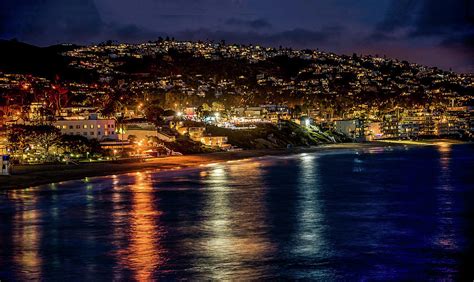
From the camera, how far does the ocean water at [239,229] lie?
1902cm

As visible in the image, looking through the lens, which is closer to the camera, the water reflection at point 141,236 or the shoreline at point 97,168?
the water reflection at point 141,236

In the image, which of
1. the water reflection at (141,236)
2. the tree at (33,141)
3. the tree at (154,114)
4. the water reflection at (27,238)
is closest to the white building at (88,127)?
the tree at (33,141)

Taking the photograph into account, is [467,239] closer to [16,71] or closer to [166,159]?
[166,159]

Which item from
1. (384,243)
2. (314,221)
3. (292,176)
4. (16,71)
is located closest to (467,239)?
(384,243)

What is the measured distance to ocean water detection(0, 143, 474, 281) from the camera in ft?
62.4

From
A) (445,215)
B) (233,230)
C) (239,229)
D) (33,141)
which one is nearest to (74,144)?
(33,141)

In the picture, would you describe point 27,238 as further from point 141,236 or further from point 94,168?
point 94,168

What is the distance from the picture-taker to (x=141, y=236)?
23766 millimetres

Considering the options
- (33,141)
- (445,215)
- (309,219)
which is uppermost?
(33,141)

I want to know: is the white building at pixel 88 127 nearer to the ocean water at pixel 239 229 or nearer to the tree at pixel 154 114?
the tree at pixel 154 114

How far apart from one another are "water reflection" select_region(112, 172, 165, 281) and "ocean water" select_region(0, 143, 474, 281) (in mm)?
43

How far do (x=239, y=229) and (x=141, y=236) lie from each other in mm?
3781

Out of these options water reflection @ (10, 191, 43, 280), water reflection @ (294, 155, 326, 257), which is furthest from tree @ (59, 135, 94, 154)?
water reflection @ (10, 191, 43, 280)

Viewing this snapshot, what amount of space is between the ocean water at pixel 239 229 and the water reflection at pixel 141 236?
43mm
